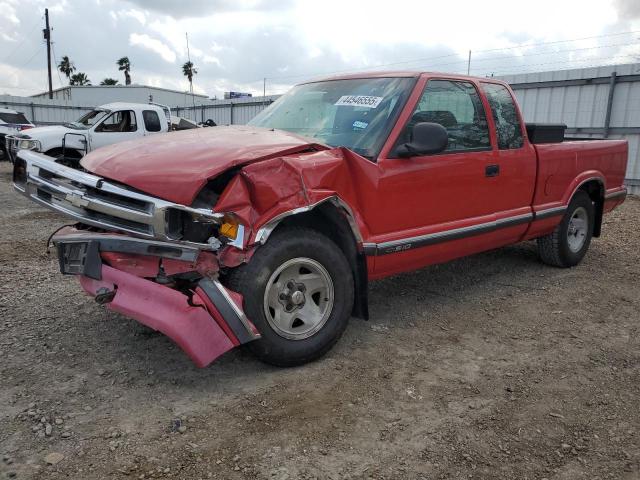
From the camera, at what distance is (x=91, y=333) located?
382 centimetres

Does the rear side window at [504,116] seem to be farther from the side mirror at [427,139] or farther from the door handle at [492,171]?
the side mirror at [427,139]

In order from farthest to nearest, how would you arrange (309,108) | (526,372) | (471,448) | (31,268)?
(31,268) < (309,108) < (526,372) < (471,448)

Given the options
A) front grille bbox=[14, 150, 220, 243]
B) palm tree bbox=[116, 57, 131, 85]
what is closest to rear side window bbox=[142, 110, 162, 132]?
front grille bbox=[14, 150, 220, 243]

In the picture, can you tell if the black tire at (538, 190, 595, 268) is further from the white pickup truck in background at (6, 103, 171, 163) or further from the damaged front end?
the white pickup truck in background at (6, 103, 171, 163)

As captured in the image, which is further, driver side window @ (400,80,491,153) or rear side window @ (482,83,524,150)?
rear side window @ (482,83,524,150)

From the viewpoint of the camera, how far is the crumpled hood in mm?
2895

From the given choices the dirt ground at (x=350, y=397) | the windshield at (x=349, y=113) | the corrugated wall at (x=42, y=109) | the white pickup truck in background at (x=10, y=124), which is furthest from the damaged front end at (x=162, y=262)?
the corrugated wall at (x=42, y=109)

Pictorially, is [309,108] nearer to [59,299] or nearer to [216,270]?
[216,270]

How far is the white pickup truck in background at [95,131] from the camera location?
1145 centimetres

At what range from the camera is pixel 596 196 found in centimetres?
614

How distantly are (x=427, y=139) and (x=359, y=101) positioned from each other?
0.68 metres

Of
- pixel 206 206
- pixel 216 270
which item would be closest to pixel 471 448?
pixel 216 270

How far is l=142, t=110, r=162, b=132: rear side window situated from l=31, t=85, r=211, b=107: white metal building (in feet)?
94.9

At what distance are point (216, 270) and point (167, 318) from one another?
1.22 feet
